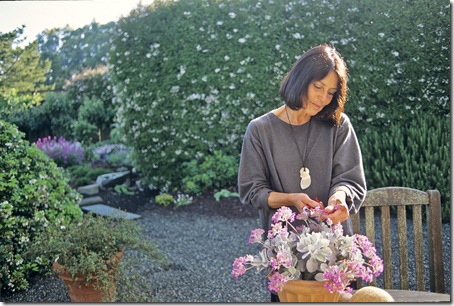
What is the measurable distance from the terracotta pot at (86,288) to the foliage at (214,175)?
2.07m

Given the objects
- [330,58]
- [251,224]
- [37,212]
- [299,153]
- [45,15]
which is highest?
[45,15]

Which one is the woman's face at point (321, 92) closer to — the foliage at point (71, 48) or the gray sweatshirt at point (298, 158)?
the gray sweatshirt at point (298, 158)

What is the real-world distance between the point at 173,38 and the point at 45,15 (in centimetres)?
184

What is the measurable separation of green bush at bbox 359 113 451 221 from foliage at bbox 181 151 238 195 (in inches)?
46.1

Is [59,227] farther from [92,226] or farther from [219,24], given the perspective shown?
[219,24]

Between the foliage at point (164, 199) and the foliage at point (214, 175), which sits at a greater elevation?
the foliage at point (214, 175)

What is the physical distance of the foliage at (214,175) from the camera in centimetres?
455

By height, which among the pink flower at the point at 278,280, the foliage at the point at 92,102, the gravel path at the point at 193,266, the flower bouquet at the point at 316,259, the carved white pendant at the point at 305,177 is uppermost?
the foliage at the point at 92,102

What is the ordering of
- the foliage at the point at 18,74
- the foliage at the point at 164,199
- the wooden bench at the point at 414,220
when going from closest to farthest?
the wooden bench at the point at 414,220 → the foliage at the point at 18,74 → the foliage at the point at 164,199

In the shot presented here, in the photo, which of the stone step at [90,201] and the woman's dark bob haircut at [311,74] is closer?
the woman's dark bob haircut at [311,74]

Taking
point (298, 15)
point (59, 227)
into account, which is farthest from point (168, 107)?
point (59, 227)

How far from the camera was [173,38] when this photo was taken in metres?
4.69

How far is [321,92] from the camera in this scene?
158 centimetres

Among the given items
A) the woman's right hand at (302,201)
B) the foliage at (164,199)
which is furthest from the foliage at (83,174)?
the woman's right hand at (302,201)
